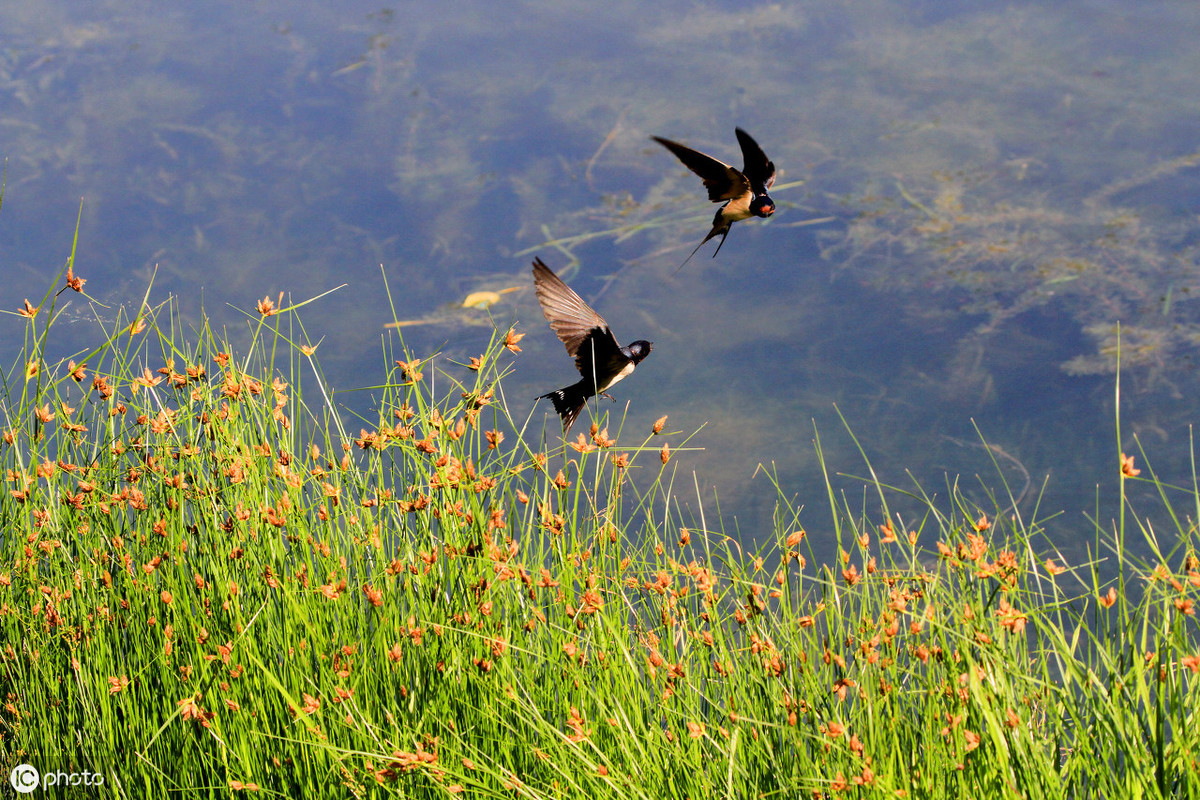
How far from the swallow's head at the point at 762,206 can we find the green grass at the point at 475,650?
51 cm

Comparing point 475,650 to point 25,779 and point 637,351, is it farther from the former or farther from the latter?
point 25,779

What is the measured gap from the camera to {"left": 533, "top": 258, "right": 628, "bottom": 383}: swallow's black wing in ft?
6.72

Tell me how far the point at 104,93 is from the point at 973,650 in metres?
5.85

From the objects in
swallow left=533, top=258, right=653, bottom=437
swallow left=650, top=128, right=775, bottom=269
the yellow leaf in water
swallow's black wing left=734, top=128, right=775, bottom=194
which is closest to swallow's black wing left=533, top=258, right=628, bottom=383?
swallow left=533, top=258, right=653, bottom=437

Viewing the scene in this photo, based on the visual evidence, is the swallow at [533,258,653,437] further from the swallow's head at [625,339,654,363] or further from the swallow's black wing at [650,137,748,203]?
the swallow's black wing at [650,137,748,203]

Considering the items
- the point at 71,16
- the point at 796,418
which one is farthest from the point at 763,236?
the point at 71,16

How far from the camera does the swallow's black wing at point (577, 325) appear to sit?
80.6 inches

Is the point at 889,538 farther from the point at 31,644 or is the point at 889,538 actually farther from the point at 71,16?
the point at 71,16

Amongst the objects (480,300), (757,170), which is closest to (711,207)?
(480,300)

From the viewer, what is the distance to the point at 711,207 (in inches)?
204

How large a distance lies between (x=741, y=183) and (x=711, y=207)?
3183mm

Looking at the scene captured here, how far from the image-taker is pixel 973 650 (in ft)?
7.02

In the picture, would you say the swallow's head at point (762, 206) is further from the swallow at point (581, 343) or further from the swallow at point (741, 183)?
the swallow at point (581, 343)

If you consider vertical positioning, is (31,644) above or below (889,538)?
below
